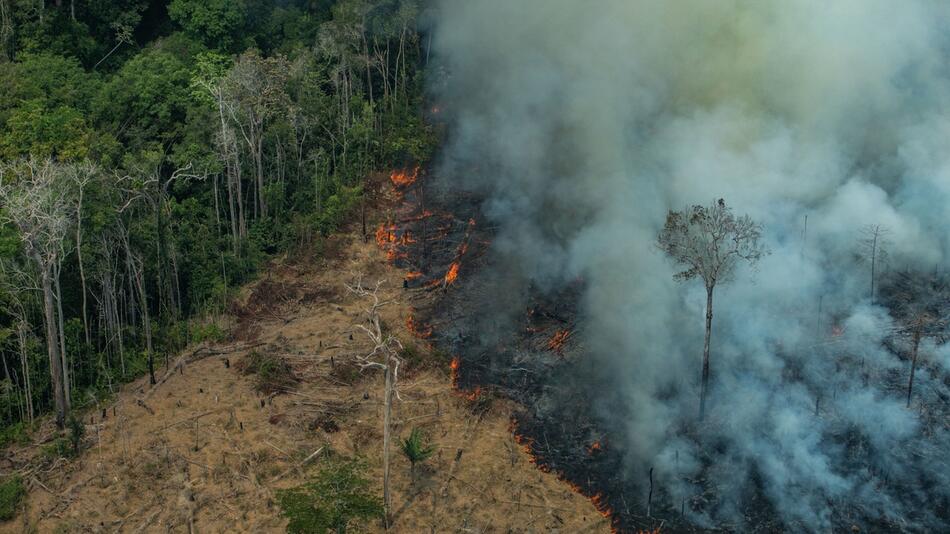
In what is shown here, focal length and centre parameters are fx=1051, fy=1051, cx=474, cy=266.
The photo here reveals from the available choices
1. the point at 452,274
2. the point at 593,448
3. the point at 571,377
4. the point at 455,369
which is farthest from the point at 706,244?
the point at 452,274

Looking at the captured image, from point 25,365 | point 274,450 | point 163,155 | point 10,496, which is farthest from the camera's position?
point 163,155

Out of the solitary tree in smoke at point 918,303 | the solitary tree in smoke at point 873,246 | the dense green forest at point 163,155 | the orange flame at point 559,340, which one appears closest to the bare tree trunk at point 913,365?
the solitary tree in smoke at point 918,303

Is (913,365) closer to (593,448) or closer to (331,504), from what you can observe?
(593,448)

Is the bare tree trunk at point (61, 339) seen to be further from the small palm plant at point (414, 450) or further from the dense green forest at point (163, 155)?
the small palm plant at point (414, 450)

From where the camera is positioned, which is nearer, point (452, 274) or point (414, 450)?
point (414, 450)

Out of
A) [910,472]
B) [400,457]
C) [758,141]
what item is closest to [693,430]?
[910,472]

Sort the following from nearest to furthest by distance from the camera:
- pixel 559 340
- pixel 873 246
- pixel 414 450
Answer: pixel 414 450 → pixel 559 340 → pixel 873 246

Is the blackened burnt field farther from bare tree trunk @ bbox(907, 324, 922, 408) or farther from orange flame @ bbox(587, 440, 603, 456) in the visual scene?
bare tree trunk @ bbox(907, 324, 922, 408)
